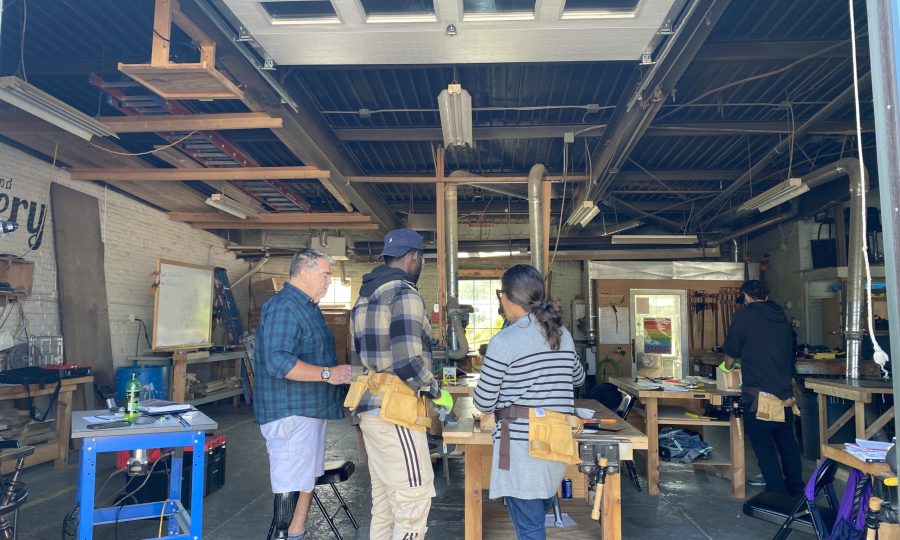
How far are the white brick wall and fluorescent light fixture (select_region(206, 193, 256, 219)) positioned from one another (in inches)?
57.0

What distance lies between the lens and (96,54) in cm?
472

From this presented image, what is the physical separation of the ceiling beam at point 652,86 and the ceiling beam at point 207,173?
9.97 feet

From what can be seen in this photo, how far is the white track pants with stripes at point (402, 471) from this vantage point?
9.30 feet

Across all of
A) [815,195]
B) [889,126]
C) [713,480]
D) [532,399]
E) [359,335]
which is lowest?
[713,480]

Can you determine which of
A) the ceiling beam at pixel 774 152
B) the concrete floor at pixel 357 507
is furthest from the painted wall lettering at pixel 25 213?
the ceiling beam at pixel 774 152

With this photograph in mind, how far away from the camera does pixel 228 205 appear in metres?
7.63

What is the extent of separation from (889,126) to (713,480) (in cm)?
493

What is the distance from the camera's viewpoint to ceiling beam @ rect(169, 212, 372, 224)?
8.91 metres

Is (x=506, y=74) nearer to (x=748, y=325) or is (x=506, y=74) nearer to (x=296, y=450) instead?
(x=748, y=325)

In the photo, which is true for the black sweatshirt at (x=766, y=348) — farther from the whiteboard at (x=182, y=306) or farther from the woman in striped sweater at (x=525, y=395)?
the whiteboard at (x=182, y=306)

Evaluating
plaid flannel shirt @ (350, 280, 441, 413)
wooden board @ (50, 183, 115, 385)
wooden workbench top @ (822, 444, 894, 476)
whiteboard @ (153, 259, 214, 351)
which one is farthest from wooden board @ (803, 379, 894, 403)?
wooden board @ (50, 183, 115, 385)

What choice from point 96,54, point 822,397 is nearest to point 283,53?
point 96,54

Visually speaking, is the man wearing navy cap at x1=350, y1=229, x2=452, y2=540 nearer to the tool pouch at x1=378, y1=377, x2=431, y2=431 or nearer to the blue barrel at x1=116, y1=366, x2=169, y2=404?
the tool pouch at x1=378, y1=377, x2=431, y2=431

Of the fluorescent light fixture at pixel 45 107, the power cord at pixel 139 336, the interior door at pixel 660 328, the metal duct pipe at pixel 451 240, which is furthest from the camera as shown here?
the interior door at pixel 660 328
